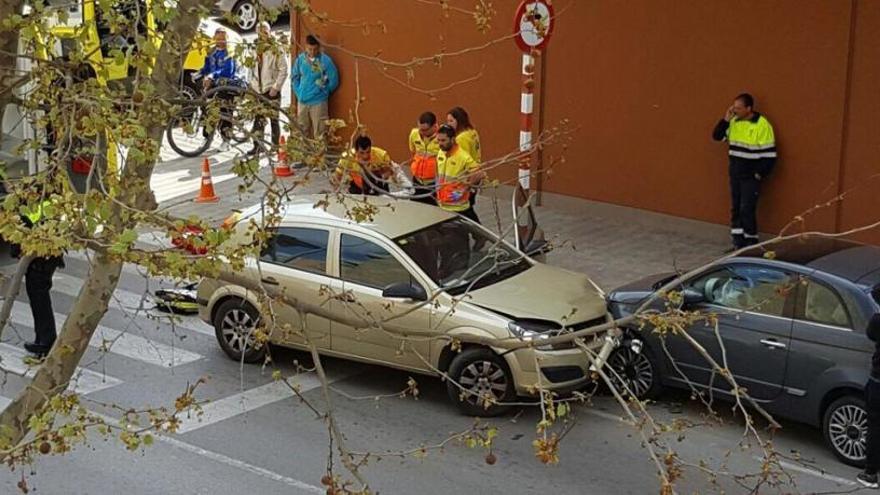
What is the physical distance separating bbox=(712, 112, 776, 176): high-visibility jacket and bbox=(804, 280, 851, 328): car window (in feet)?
17.6

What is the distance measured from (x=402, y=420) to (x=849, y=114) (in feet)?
22.7

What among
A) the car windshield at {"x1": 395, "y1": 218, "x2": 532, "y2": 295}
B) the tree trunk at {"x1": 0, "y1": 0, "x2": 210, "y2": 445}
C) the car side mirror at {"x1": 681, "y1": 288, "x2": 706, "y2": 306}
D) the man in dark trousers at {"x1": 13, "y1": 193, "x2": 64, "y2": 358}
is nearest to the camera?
the tree trunk at {"x1": 0, "y1": 0, "x2": 210, "y2": 445}

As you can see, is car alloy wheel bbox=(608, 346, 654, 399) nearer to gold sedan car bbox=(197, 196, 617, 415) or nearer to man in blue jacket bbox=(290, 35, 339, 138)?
gold sedan car bbox=(197, 196, 617, 415)

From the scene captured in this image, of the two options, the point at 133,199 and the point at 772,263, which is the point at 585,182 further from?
the point at 133,199

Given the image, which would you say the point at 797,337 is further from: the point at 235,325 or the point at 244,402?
the point at 235,325

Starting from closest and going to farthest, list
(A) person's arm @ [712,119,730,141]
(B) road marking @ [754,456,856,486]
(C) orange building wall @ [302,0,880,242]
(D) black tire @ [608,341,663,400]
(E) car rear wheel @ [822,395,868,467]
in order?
(B) road marking @ [754,456,856,486] < (E) car rear wheel @ [822,395,868,467] < (D) black tire @ [608,341,663,400] < (C) orange building wall @ [302,0,880,242] < (A) person's arm @ [712,119,730,141]

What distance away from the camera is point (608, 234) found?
1703cm

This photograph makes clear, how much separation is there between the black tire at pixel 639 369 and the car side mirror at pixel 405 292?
5.43 feet

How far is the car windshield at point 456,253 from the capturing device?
37.5ft

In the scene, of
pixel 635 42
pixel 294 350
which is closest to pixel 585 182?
pixel 635 42

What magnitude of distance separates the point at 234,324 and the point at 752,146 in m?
6.60

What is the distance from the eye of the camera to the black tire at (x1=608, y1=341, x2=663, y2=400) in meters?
11.3

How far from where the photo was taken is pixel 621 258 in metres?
15.9

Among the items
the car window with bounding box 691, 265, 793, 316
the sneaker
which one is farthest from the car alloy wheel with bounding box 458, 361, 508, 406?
the sneaker
